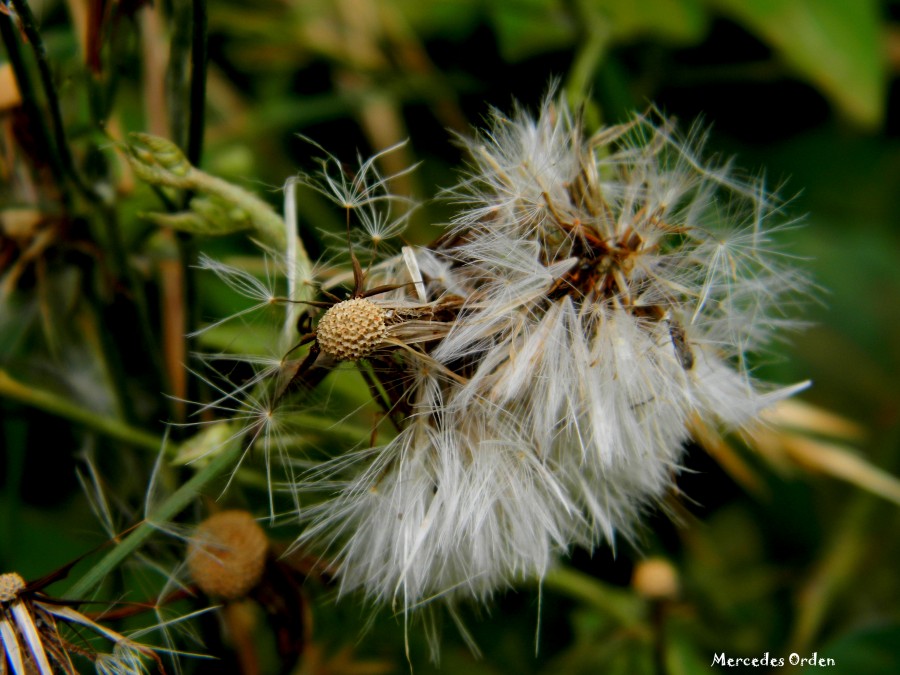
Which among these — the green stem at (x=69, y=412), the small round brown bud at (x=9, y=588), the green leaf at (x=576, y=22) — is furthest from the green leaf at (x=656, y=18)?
the small round brown bud at (x=9, y=588)

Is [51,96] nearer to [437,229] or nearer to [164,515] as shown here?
[164,515]

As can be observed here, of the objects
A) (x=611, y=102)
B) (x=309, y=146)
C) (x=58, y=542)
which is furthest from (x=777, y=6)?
(x=58, y=542)

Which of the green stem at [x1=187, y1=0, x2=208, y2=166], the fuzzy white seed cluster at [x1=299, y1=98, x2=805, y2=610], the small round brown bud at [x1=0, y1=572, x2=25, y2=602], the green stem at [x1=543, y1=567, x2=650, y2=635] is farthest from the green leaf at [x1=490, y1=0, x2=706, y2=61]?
A: the small round brown bud at [x1=0, y1=572, x2=25, y2=602]

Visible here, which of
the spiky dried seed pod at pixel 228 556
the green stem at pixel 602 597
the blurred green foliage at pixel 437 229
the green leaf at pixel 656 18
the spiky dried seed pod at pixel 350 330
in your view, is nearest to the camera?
the spiky dried seed pod at pixel 350 330

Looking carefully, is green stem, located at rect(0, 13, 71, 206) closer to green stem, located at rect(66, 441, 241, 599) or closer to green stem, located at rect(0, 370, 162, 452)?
green stem, located at rect(0, 370, 162, 452)

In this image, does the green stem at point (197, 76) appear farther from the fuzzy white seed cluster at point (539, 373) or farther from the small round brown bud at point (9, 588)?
the small round brown bud at point (9, 588)

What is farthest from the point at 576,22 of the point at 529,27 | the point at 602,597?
the point at 602,597
